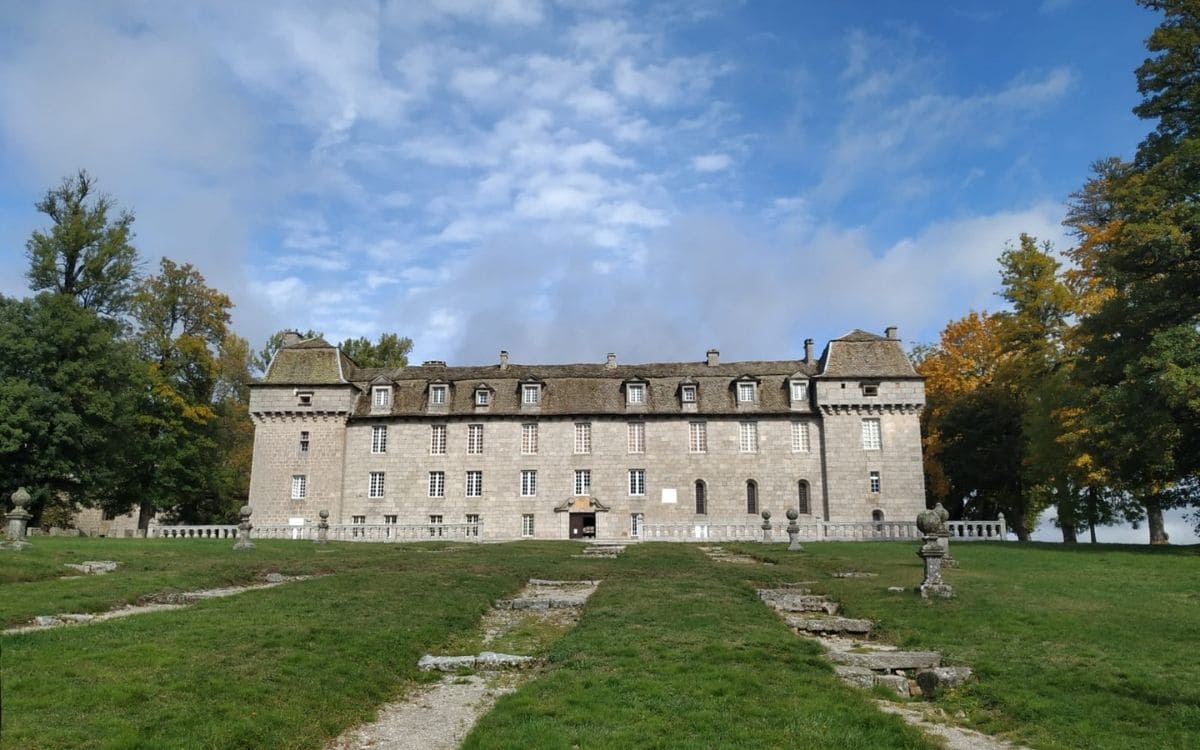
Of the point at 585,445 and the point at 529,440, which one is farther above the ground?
the point at 529,440

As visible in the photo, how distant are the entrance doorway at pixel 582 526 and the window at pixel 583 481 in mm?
1321

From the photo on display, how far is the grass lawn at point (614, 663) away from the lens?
24.8ft

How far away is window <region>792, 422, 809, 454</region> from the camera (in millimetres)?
44156

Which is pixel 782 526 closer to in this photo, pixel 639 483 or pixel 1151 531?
pixel 639 483

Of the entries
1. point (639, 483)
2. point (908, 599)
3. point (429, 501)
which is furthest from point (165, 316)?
point (908, 599)

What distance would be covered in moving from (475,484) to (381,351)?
21800 millimetres

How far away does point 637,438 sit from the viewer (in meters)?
45.0

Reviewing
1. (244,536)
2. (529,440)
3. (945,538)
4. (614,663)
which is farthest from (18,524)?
(529,440)

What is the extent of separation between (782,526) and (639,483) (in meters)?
8.09

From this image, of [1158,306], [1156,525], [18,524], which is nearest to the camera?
[18,524]

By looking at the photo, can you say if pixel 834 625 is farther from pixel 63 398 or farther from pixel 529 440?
pixel 63 398

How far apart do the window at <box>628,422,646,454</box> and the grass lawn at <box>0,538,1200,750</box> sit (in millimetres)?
26411

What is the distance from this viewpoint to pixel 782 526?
136 feet

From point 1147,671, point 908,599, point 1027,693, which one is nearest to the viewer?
point 1027,693
